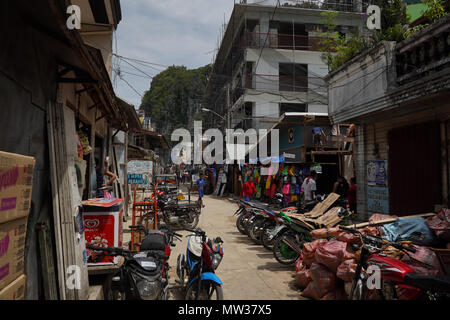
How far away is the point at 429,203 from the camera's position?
7.02 meters

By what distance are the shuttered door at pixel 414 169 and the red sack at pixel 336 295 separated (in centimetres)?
431

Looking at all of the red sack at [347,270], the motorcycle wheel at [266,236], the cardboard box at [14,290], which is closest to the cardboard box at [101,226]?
the cardboard box at [14,290]

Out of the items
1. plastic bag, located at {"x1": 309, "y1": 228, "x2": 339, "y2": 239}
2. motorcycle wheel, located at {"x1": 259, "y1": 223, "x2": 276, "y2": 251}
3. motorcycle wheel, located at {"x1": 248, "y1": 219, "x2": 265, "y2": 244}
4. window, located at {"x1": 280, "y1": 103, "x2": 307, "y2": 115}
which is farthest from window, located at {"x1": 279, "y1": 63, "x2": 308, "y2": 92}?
plastic bag, located at {"x1": 309, "y1": 228, "x2": 339, "y2": 239}

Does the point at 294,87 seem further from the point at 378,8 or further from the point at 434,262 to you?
the point at 434,262

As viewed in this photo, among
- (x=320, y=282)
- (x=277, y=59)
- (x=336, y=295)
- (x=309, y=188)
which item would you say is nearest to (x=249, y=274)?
(x=320, y=282)

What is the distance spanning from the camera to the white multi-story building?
23.1 metres

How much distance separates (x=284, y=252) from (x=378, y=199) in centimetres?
432

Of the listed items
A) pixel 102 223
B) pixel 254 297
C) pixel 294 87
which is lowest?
pixel 254 297

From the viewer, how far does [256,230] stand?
315 inches

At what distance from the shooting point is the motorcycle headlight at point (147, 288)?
9.96ft

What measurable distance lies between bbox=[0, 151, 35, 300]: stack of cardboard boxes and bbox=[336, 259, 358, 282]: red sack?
3.74 meters

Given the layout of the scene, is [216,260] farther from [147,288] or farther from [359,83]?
[359,83]
